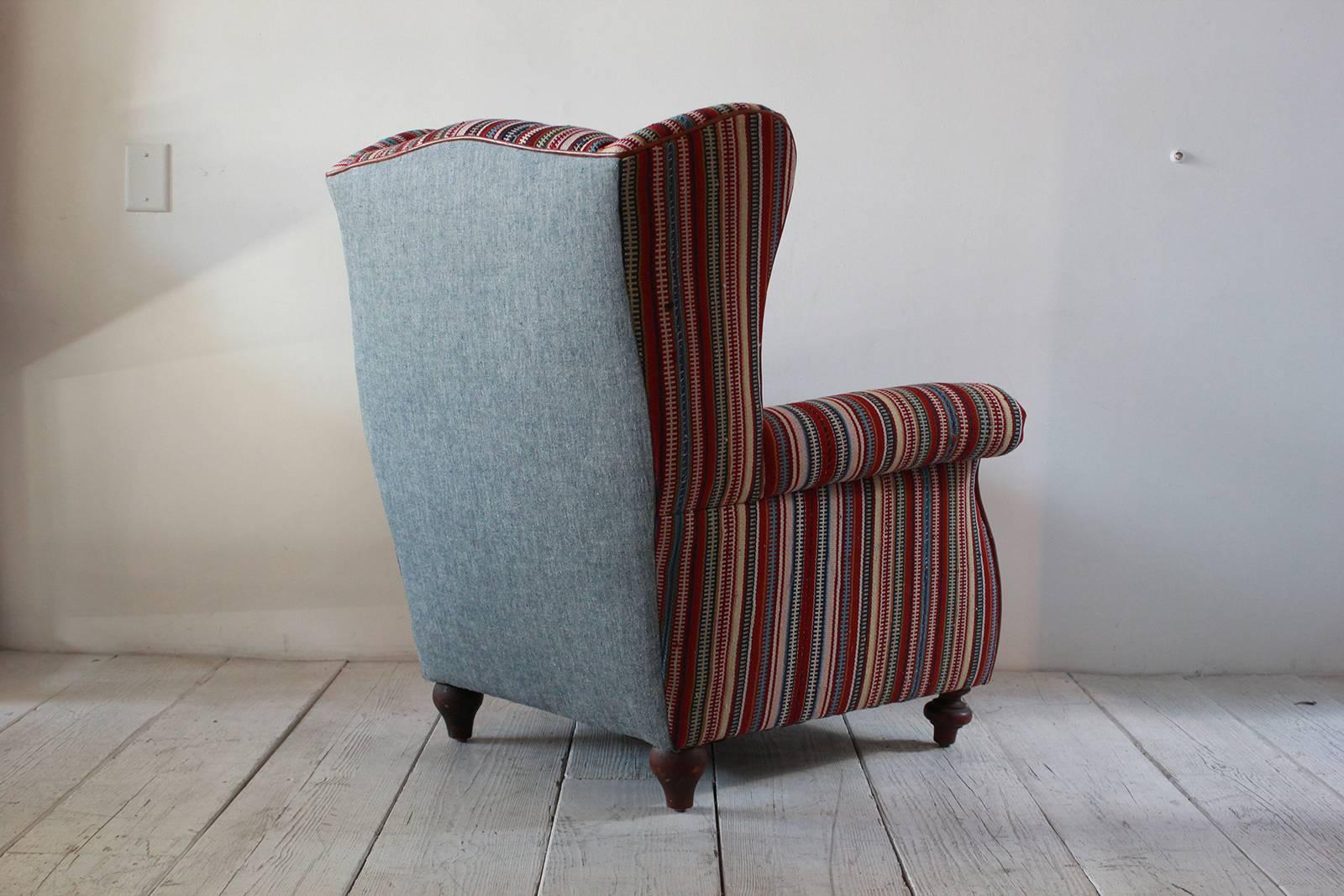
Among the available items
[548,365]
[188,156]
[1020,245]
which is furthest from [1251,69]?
[188,156]

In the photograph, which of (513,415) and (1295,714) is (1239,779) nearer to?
(1295,714)

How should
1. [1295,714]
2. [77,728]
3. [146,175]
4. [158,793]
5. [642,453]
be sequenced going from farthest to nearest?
[146,175] → [1295,714] → [77,728] → [158,793] → [642,453]

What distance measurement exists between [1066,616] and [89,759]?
5.35ft

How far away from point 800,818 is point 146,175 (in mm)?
1592

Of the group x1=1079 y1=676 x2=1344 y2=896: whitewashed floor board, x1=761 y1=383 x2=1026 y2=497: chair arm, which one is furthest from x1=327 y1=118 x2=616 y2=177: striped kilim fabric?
x1=1079 y1=676 x2=1344 y2=896: whitewashed floor board

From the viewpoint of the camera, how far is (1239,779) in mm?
1669

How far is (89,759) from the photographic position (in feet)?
5.46

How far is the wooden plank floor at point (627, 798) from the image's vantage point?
1.34m

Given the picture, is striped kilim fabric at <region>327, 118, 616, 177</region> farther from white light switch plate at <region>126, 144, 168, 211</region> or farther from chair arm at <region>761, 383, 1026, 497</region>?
white light switch plate at <region>126, 144, 168, 211</region>

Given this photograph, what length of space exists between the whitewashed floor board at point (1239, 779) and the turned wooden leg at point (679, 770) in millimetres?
651

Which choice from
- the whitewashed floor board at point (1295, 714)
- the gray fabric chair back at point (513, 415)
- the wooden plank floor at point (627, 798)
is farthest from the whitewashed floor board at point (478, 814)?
the whitewashed floor board at point (1295, 714)

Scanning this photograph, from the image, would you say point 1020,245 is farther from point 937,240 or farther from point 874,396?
point 874,396

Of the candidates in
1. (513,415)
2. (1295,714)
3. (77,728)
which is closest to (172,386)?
(77,728)

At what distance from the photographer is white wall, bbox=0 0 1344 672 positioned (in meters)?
2.13
